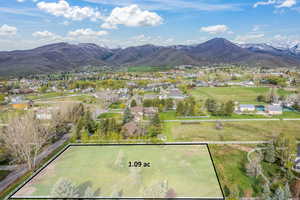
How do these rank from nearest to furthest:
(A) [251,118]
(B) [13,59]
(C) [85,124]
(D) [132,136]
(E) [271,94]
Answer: (D) [132,136], (C) [85,124], (A) [251,118], (E) [271,94], (B) [13,59]

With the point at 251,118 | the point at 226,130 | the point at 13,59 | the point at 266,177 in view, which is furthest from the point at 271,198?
the point at 13,59

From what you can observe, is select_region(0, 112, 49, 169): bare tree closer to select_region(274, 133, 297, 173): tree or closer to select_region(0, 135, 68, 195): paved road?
select_region(0, 135, 68, 195): paved road

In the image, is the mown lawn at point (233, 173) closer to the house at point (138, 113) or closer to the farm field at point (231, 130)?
the farm field at point (231, 130)

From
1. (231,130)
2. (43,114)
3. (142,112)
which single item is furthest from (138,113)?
(43,114)

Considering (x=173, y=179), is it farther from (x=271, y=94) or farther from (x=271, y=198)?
(x=271, y=94)

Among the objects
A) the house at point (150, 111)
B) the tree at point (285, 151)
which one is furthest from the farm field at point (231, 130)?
the tree at point (285, 151)

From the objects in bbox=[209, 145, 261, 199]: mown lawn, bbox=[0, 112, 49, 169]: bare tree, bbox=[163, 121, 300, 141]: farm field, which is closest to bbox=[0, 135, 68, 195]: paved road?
bbox=[0, 112, 49, 169]: bare tree
